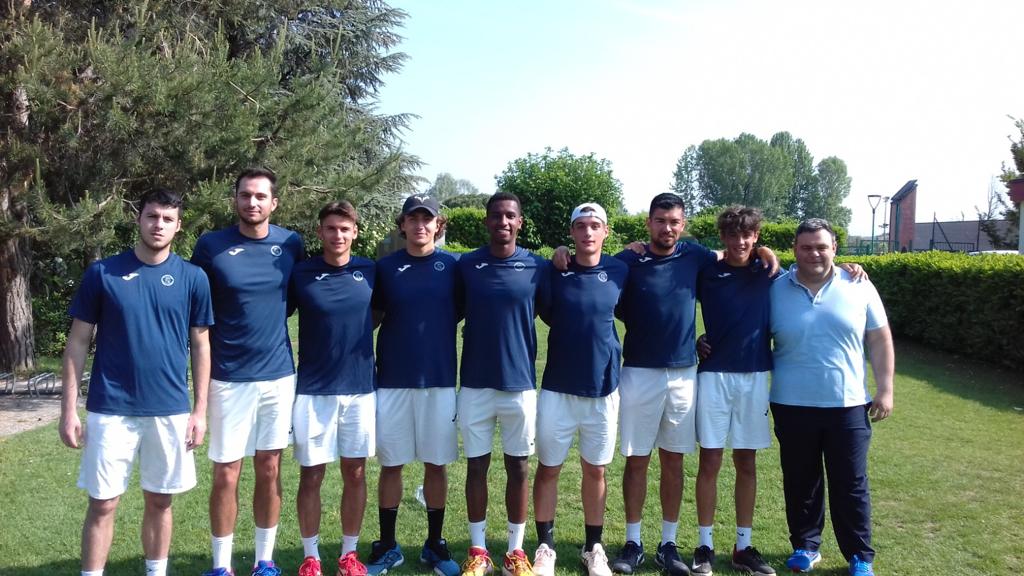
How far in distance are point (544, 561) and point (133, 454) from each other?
90.2 inches

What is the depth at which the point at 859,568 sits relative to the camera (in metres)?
4.32

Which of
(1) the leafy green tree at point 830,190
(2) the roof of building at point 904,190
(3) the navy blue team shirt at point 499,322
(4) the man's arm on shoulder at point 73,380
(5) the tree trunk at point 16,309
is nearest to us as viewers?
(4) the man's arm on shoulder at point 73,380

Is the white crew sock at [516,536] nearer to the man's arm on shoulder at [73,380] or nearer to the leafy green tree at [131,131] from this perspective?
the man's arm on shoulder at [73,380]

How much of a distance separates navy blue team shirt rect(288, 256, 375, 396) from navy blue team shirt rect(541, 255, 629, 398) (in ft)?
3.51

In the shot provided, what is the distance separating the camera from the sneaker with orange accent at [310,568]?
4.07 m

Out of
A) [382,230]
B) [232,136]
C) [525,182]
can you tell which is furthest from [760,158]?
[232,136]

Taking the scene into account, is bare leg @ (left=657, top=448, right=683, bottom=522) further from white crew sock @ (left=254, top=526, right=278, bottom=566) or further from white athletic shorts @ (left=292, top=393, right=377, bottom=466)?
A: white crew sock @ (left=254, top=526, right=278, bottom=566)

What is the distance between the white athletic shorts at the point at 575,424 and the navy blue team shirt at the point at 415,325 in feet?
1.98

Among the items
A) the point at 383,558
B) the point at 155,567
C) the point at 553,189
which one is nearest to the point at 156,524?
the point at 155,567

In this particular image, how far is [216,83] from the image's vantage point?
8.28 metres

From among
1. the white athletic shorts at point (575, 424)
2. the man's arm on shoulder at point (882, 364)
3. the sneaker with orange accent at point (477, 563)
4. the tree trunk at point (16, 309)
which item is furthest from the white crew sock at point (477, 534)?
the tree trunk at point (16, 309)

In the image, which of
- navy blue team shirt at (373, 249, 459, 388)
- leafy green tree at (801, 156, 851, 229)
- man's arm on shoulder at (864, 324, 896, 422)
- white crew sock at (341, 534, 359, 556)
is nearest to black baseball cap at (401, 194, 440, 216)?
navy blue team shirt at (373, 249, 459, 388)

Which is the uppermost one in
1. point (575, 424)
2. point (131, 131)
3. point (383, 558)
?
point (131, 131)

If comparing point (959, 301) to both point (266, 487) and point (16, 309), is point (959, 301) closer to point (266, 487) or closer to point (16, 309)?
point (266, 487)
